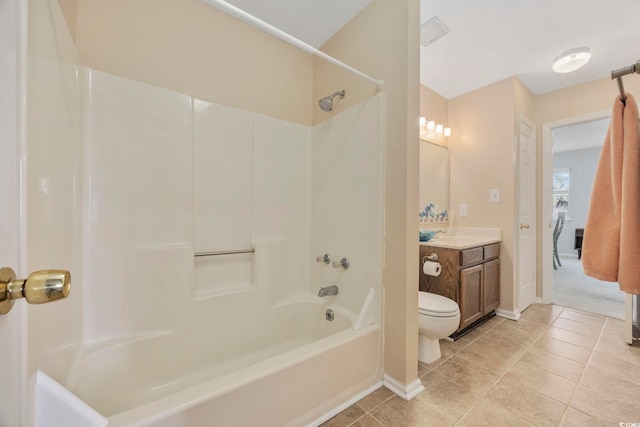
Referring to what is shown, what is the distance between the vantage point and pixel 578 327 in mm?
2211

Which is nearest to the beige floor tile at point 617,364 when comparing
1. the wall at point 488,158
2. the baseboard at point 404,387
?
the wall at point 488,158

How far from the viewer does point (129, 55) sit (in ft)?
4.49

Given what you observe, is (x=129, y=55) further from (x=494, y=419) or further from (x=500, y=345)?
(x=500, y=345)

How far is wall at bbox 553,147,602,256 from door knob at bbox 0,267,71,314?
7.91 metres

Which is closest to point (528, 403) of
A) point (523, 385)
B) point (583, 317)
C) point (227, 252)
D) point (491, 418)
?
point (523, 385)

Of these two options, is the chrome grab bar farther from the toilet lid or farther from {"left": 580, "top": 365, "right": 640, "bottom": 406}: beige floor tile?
{"left": 580, "top": 365, "right": 640, "bottom": 406}: beige floor tile

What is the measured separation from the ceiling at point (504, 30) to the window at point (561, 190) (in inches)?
174

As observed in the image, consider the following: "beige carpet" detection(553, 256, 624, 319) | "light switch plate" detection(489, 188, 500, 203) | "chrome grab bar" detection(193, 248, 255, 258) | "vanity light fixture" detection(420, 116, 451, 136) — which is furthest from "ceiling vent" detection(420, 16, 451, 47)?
"beige carpet" detection(553, 256, 624, 319)

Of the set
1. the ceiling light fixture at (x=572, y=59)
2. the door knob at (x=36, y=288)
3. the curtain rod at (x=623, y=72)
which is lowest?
the door knob at (x=36, y=288)

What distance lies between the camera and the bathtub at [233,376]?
0.90 meters

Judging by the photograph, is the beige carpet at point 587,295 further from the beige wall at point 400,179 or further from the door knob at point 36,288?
the door knob at point 36,288

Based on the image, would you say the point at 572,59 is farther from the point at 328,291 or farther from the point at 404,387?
the point at 404,387

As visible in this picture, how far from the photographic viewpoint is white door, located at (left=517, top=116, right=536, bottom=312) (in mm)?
2518

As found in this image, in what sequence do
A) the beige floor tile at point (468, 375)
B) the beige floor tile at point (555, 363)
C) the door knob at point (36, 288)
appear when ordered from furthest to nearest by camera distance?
1. the beige floor tile at point (555, 363)
2. the beige floor tile at point (468, 375)
3. the door knob at point (36, 288)
